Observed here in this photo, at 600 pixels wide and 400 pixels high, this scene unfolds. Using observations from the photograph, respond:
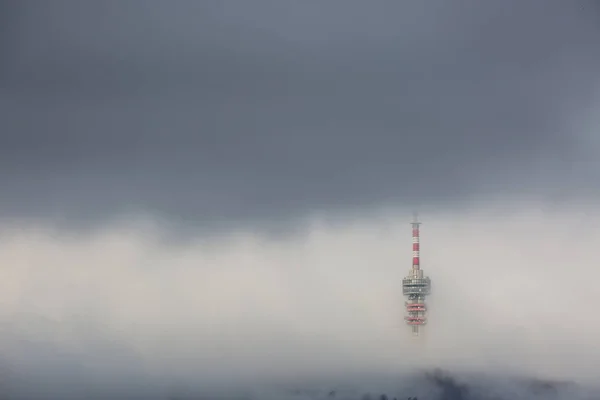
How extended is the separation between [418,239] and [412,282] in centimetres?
825

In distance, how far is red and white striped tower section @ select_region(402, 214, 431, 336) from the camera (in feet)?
505

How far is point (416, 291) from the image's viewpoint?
159 meters

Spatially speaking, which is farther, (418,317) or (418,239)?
(418,317)

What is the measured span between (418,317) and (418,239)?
15112mm

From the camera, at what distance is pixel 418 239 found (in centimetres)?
15162

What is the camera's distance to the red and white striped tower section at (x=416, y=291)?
154 m

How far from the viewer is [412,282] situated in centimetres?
15775

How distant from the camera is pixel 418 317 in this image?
163 m

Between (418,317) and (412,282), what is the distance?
22.8ft
